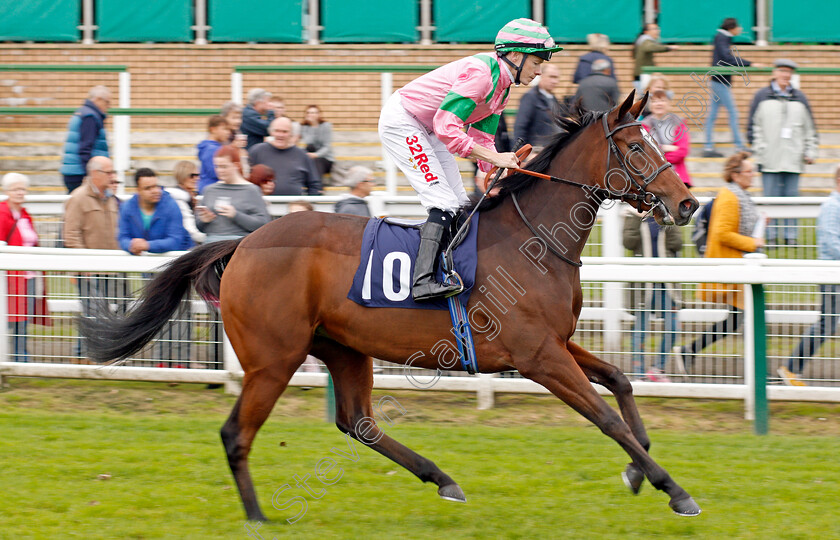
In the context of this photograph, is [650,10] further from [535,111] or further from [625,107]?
[625,107]

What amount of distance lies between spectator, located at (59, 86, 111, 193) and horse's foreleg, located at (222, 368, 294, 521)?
15.2 feet

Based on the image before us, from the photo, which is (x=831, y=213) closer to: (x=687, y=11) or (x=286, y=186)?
(x=286, y=186)

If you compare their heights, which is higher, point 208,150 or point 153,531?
point 208,150

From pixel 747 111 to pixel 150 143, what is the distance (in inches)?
221

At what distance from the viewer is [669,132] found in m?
7.61

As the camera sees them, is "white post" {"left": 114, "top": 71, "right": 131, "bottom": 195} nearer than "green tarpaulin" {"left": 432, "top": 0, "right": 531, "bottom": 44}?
Yes

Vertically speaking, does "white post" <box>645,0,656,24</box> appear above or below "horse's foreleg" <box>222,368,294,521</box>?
above

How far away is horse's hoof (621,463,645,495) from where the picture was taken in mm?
4492

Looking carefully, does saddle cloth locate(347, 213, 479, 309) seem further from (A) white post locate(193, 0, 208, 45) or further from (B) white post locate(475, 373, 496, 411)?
(A) white post locate(193, 0, 208, 45)

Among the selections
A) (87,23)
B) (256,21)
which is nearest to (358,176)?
(256,21)

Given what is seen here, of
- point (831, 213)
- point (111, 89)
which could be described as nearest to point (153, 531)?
point (831, 213)

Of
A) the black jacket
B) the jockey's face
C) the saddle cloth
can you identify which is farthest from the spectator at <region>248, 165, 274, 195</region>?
the black jacket

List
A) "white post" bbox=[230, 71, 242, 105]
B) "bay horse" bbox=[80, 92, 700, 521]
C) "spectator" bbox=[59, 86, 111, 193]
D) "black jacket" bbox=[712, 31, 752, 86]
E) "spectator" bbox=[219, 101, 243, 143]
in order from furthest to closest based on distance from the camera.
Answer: "black jacket" bbox=[712, 31, 752, 86] → "white post" bbox=[230, 71, 242, 105] → "spectator" bbox=[59, 86, 111, 193] → "spectator" bbox=[219, 101, 243, 143] → "bay horse" bbox=[80, 92, 700, 521]

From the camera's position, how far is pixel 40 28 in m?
12.8
